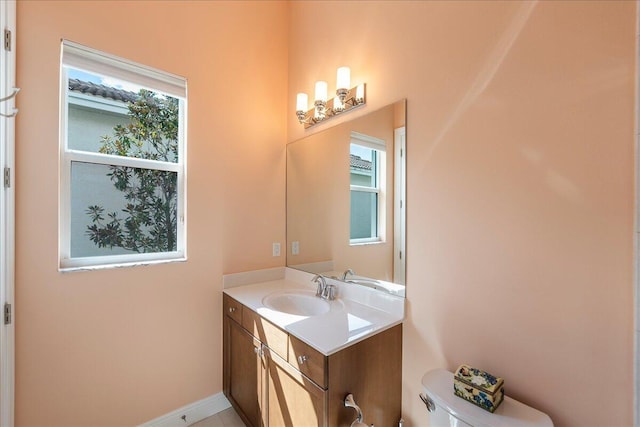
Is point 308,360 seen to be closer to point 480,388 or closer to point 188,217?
point 480,388

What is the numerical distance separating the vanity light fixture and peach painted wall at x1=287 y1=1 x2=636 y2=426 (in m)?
0.23

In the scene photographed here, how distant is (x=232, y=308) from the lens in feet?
6.24

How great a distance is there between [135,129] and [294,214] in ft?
4.00

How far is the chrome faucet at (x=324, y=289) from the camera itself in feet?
6.00

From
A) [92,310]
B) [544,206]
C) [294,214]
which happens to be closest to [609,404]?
[544,206]

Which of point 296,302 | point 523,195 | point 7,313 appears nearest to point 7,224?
point 7,313

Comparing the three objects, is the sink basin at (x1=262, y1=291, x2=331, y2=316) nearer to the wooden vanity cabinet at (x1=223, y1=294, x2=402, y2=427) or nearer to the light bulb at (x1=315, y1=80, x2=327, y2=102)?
the wooden vanity cabinet at (x1=223, y1=294, x2=402, y2=427)

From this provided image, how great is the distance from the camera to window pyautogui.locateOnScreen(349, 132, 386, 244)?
164cm

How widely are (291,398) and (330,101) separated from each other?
1.79 meters

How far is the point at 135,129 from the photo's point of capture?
1.77 m

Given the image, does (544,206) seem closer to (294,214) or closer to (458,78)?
(458,78)

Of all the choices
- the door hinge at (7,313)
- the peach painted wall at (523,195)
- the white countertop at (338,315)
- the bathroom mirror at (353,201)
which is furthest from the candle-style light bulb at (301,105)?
the door hinge at (7,313)

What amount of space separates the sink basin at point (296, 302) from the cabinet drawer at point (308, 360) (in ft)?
1.56

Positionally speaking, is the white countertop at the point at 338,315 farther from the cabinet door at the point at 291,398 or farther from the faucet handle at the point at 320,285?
the cabinet door at the point at 291,398
